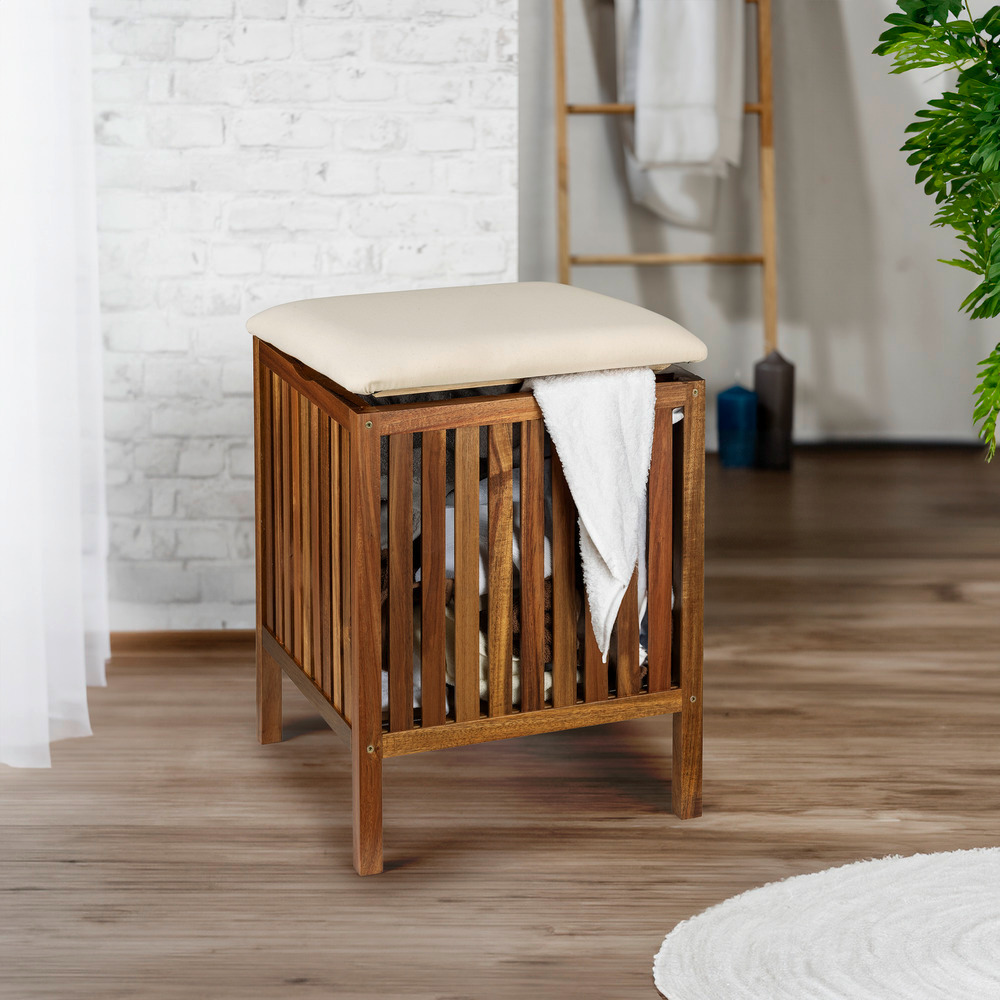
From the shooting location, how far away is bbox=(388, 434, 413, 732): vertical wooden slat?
5.30 feet

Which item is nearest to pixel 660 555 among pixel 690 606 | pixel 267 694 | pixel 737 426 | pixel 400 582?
pixel 690 606

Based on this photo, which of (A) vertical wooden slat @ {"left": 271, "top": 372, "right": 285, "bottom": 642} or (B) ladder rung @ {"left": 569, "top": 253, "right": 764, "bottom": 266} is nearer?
(A) vertical wooden slat @ {"left": 271, "top": 372, "right": 285, "bottom": 642}

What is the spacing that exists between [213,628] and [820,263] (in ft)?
7.30

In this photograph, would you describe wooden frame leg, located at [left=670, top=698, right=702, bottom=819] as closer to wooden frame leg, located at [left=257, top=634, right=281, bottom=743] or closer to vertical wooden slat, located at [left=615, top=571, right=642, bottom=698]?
vertical wooden slat, located at [left=615, top=571, right=642, bottom=698]

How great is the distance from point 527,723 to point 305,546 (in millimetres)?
375

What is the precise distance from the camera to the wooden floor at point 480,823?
1529 millimetres

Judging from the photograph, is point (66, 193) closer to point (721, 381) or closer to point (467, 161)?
point (467, 161)

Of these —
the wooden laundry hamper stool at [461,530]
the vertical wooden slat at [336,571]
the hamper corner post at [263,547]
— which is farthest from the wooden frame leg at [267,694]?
the vertical wooden slat at [336,571]

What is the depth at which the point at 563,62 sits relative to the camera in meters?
3.66

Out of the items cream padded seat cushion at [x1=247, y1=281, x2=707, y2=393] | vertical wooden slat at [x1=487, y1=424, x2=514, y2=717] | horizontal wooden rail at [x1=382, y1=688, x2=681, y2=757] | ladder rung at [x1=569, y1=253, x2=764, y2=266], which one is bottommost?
horizontal wooden rail at [x1=382, y1=688, x2=681, y2=757]

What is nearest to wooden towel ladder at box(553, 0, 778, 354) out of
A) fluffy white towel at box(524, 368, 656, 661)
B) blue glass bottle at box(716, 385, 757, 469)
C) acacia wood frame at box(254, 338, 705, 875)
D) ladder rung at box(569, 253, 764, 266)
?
ladder rung at box(569, 253, 764, 266)

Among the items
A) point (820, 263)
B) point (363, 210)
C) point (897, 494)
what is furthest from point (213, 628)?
point (820, 263)

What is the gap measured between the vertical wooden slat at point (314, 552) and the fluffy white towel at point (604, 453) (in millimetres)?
285

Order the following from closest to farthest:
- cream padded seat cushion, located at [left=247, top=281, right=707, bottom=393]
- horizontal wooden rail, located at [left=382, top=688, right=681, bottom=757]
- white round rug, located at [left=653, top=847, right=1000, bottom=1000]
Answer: white round rug, located at [left=653, top=847, right=1000, bottom=1000], cream padded seat cushion, located at [left=247, top=281, right=707, bottom=393], horizontal wooden rail, located at [left=382, top=688, right=681, bottom=757]
